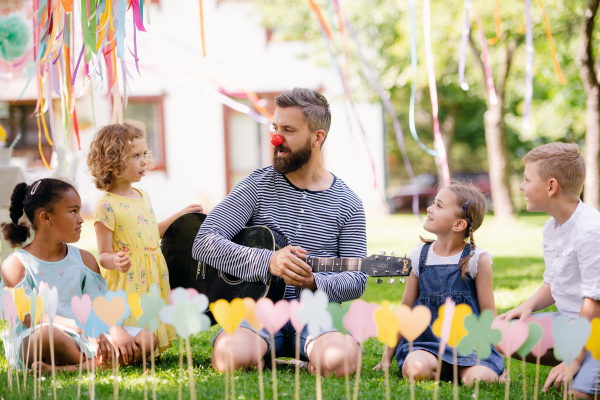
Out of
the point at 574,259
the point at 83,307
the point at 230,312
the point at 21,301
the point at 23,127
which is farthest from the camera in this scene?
the point at 23,127

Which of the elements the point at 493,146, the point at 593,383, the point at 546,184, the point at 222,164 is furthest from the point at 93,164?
the point at 222,164

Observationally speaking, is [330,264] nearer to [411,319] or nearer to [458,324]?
[411,319]

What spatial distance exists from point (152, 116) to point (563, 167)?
14.3 m

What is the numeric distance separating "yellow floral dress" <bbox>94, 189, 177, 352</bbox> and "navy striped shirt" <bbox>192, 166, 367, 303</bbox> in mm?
277

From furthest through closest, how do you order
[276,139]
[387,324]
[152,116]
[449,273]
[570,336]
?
[152,116] < [276,139] < [449,273] < [387,324] < [570,336]

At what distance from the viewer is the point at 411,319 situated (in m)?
2.21

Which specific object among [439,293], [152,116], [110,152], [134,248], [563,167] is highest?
[152,116]

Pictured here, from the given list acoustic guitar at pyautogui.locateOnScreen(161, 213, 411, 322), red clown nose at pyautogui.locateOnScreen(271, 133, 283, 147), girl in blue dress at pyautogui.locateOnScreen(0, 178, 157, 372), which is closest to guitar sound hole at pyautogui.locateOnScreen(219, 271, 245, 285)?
acoustic guitar at pyautogui.locateOnScreen(161, 213, 411, 322)

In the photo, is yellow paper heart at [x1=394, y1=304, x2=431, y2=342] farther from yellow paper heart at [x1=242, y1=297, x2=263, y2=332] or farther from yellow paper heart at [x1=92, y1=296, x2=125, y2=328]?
yellow paper heart at [x1=92, y1=296, x2=125, y2=328]

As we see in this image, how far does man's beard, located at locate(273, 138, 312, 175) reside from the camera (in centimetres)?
323

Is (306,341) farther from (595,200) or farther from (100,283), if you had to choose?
A: (595,200)

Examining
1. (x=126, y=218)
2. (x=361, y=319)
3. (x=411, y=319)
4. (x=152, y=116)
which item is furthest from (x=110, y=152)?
(x=152, y=116)

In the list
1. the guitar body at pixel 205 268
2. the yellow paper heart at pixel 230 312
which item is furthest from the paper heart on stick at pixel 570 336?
the guitar body at pixel 205 268

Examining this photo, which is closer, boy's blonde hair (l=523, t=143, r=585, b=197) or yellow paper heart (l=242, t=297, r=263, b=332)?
yellow paper heart (l=242, t=297, r=263, b=332)
